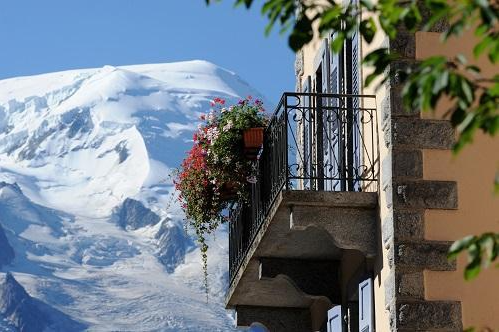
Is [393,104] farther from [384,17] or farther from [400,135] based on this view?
[384,17]

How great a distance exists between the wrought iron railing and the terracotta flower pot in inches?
11.9

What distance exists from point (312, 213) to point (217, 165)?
2.91 m

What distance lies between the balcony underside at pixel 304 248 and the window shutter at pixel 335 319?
17 centimetres

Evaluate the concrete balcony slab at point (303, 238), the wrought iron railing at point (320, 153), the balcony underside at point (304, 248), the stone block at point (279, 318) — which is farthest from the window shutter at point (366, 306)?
the stone block at point (279, 318)

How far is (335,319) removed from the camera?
1536cm

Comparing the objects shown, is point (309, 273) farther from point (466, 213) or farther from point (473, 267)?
point (473, 267)

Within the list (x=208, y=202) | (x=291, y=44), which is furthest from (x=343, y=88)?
(x=291, y=44)

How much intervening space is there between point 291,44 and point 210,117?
9.51 m

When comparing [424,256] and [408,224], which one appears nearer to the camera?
[424,256]

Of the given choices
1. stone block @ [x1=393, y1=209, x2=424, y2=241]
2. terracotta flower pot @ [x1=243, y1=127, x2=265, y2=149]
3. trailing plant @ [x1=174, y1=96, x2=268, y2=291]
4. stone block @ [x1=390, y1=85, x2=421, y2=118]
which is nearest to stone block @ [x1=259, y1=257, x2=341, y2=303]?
trailing plant @ [x1=174, y1=96, x2=268, y2=291]

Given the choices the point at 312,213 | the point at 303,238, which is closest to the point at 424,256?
the point at 312,213

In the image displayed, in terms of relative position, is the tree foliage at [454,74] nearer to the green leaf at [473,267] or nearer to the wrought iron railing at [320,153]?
the green leaf at [473,267]

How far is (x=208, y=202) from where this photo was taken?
15578mm

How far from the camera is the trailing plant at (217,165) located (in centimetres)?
1495
